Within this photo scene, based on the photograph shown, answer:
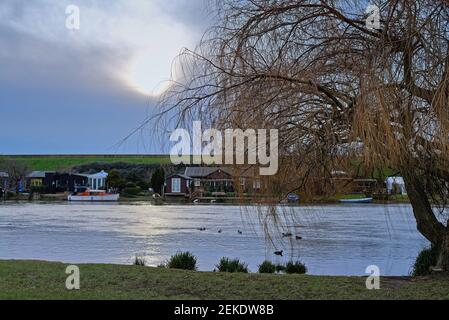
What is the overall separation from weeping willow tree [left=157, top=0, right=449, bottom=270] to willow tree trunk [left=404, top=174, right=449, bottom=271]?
85 centimetres

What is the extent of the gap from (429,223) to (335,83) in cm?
342

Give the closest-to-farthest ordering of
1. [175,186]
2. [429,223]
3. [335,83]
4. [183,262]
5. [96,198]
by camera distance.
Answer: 1. [335,83]
2. [429,223]
3. [183,262]
4. [175,186]
5. [96,198]

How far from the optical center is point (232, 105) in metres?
8.18

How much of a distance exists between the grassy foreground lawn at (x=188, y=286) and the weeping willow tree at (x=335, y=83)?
168 cm

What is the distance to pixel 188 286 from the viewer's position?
873 centimetres

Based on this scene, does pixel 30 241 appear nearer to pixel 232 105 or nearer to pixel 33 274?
pixel 33 274

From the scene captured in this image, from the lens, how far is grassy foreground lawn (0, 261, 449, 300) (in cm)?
770

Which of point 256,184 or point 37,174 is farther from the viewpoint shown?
point 37,174

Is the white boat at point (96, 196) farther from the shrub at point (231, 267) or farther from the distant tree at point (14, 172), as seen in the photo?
the shrub at point (231, 267)

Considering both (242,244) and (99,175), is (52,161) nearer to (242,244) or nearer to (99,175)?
(99,175)

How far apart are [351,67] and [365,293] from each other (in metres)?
3.06

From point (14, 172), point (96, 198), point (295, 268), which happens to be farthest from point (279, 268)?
point (14, 172)

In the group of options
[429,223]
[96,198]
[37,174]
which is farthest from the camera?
[37,174]
